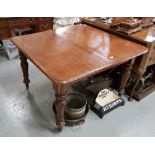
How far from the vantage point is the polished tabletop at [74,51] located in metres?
1.22

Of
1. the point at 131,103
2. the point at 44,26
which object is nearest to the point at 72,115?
the point at 131,103

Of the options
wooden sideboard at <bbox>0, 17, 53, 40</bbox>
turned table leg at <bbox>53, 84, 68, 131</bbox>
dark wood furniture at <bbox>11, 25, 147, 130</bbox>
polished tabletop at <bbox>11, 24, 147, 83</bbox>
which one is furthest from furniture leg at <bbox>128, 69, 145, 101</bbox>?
wooden sideboard at <bbox>0, 17, 53, 40</bbox>

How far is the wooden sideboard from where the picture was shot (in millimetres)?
2588

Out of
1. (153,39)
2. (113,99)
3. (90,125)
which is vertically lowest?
(90,125)

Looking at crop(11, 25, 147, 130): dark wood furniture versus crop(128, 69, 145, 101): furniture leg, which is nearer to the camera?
crop(11, 25, 147, 130): dark wood furniture

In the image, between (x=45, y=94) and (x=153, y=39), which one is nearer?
(x=153, y=39)

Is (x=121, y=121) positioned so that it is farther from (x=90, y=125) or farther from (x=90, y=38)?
(x=90, y=38)

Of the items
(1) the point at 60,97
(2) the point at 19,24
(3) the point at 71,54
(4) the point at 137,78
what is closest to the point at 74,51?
(3) the point at 71,54

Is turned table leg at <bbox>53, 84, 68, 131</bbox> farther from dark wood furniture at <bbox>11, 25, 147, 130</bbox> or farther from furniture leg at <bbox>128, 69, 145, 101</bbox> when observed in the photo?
furniture leg at <bbox>128, 69, 145, 101</bbox>

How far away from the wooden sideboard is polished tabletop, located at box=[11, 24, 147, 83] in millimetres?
1101

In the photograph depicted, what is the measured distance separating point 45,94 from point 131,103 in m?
1.01

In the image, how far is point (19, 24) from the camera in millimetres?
2709

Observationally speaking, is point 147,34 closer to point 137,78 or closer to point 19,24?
point 137,78

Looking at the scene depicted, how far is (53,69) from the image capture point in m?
1.22
